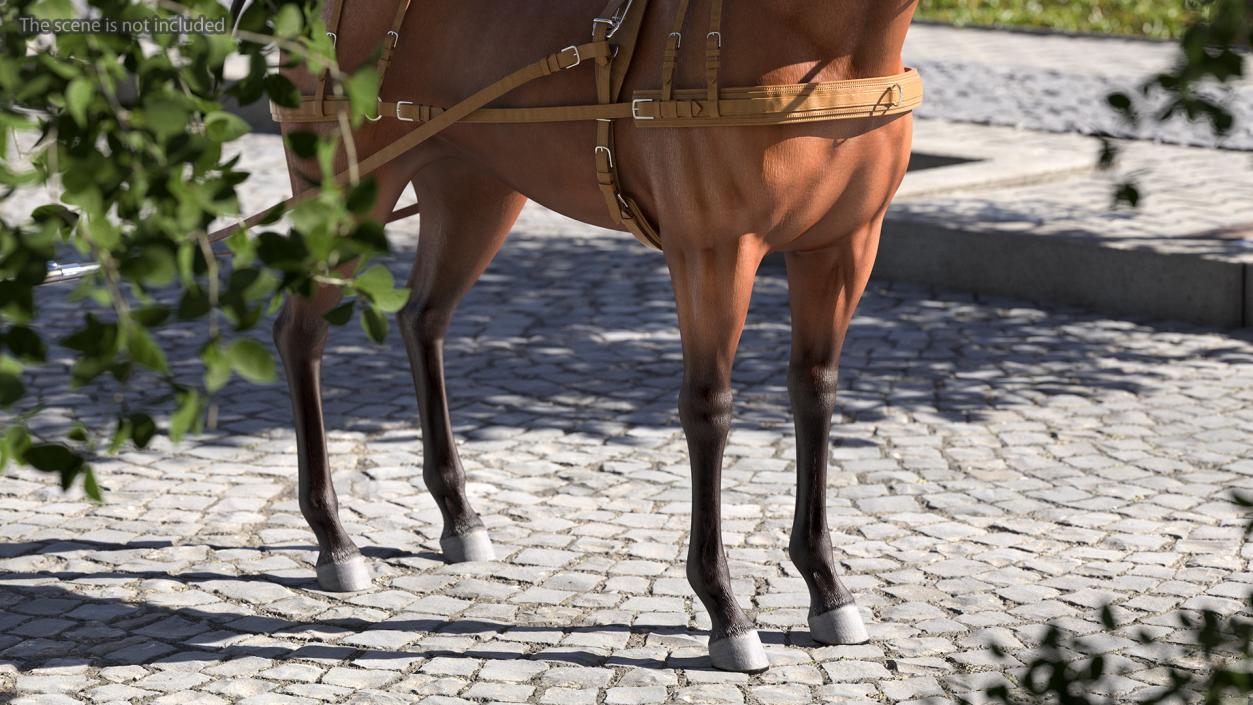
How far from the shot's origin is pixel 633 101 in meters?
3.70

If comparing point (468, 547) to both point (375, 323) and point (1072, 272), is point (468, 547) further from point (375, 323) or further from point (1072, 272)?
point (1072, 272)

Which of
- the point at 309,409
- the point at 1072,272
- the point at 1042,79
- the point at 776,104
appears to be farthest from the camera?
the point at 1042,79

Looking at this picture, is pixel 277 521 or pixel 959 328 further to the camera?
pixel 959 328

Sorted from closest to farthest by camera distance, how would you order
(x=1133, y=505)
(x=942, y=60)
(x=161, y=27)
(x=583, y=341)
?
(x=161, y=27)
(x=1133, y=505)
(x=583, y=341)
(x=942, y=60)

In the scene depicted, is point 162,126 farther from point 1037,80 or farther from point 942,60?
point 942,60

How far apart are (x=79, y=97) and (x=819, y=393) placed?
2.73 metres

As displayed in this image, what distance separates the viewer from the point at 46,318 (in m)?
7.46

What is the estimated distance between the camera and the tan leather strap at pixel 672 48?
3.63 metres

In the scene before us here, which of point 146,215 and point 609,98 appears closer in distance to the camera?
point 146,215

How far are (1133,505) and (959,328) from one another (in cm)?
237

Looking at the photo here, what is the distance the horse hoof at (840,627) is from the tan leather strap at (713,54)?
1354 mm

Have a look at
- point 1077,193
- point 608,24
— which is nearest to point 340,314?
point 608,24

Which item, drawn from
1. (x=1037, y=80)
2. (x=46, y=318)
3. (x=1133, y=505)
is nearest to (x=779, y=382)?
(x=1133, y=505)

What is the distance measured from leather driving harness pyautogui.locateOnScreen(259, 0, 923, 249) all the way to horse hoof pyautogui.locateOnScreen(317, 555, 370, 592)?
107 cm
